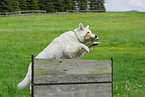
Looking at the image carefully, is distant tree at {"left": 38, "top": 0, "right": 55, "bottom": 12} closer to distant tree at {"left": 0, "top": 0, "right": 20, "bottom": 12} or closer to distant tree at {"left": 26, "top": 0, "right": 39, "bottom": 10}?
distant tree at {"left": 26, "top": 0, "right": 39, "bottom": 10}

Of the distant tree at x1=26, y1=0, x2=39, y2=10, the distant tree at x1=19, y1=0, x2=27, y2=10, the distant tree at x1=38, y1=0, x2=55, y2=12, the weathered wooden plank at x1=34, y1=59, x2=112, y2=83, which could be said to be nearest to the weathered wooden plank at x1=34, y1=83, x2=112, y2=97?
the weathered wooden plank at x1=34, y1=59, x2=112, y2=83

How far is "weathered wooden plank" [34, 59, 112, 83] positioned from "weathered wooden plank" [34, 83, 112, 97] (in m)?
0.11

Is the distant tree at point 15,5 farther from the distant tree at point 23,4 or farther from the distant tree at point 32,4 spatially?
the distant tree at point 32,4

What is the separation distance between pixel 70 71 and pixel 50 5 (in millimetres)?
51894

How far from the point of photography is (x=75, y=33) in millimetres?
4977

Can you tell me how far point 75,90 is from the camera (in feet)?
13.8

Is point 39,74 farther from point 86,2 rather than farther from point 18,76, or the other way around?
point 86,2

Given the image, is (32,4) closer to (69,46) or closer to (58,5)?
(58,5)

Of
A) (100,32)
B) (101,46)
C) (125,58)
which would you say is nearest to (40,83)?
(125,58)

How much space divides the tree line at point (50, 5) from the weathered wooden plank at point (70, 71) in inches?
1863

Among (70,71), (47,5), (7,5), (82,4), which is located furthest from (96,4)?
(70,71)

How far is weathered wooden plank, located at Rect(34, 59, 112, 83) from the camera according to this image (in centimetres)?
402

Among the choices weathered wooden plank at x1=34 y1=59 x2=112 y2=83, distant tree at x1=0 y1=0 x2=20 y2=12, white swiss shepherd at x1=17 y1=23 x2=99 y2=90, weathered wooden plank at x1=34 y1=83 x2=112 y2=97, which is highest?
distant tree at x1=0 y1=0 x2=20 y2=12

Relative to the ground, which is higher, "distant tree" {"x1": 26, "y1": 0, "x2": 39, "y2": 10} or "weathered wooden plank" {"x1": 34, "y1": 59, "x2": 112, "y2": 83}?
"distant tree" {"x1": 26, "y1": 0, "x2": 39, "y2": 10}
